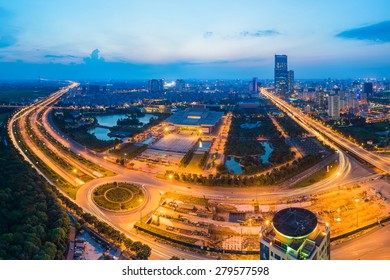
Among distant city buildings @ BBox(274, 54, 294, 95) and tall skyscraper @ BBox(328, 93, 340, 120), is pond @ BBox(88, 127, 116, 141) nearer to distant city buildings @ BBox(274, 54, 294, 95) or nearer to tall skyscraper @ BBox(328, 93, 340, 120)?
tall skyscraper @ BBox(328, 93, 340, 120)

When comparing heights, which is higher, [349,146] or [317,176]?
[349,146]

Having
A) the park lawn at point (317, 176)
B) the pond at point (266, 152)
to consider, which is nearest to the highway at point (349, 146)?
the park lawn at point (317, 176)

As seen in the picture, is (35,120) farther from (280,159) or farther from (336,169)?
(336,169)

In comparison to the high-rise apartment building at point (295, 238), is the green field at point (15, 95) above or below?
above

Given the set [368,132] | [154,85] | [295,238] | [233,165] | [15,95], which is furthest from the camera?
[154,85]

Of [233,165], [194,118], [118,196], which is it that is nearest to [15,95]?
[194,118]

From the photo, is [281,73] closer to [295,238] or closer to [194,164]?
[194,164]

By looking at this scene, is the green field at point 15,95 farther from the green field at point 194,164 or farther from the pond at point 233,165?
the pond at point 233,165

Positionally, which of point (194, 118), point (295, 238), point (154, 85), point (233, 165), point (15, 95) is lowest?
point (233, 165)
